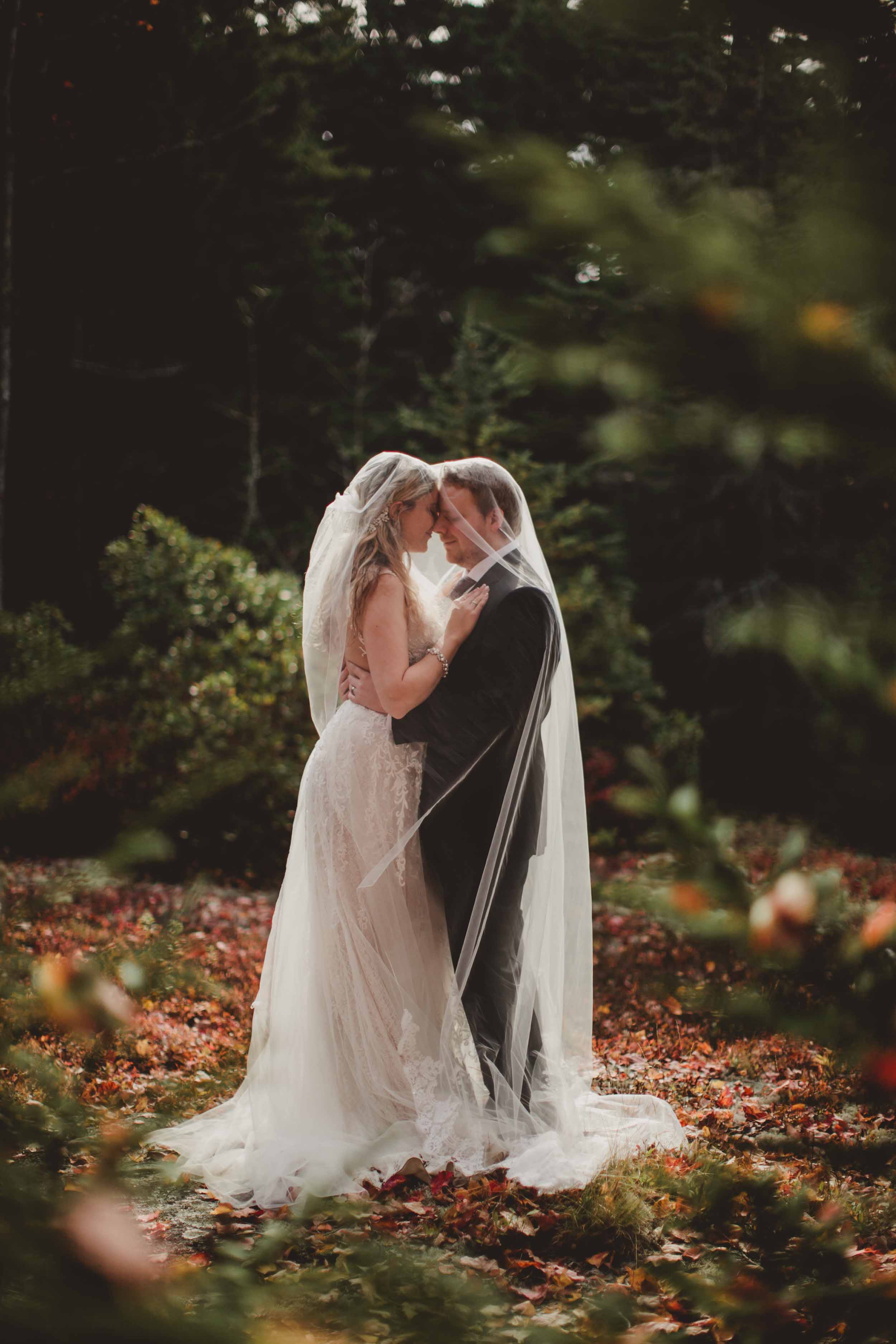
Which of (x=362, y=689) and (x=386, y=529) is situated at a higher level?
(x=386, y=529)

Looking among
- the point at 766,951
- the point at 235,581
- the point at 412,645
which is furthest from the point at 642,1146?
the point at 235,581

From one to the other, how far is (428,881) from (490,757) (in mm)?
547

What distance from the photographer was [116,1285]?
2.37 feet

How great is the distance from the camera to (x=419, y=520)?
3641mm

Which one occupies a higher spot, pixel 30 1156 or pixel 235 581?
pixel 235 581

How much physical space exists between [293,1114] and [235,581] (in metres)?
6.79

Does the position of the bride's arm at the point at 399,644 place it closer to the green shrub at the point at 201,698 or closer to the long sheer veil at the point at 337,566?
the long sheer veil at the point at 337,566

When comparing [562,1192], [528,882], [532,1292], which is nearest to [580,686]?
[528,882]

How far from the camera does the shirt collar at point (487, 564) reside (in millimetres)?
3557

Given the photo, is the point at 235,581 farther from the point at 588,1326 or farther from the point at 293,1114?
the point at 588,1326

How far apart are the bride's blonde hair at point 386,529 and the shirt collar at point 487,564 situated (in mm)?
247

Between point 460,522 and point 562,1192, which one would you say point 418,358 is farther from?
point 562,1192

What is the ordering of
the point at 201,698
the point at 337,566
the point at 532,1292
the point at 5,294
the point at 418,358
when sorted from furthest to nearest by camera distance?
the point at 418,358
the point at 5,294
the point at 201,698
the point at 337,566
the point at 532,1292

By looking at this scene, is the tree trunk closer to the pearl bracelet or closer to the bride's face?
the bride's face
